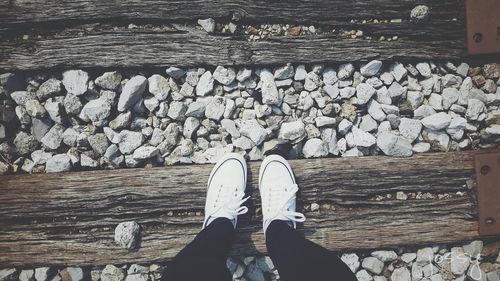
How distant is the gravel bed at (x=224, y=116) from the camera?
2.06 metres

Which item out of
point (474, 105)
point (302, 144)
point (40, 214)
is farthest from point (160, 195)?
point (474, 105)

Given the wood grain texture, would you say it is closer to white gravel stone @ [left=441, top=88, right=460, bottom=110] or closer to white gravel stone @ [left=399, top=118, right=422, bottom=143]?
white gravel stone @ [left=399, top=118, right=422, bottom=143]

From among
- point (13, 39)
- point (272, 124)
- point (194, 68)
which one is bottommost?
point (272, 124)

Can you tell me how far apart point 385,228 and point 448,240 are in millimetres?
353

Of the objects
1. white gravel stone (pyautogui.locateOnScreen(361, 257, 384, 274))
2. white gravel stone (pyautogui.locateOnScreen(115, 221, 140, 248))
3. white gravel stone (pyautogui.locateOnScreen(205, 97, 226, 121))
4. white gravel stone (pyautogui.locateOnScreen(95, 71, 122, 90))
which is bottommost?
white gravel stone (pyautogui.locateOnScreen(361, 257, 384, 274))

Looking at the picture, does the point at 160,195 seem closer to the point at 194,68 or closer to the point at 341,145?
the point at 194,68

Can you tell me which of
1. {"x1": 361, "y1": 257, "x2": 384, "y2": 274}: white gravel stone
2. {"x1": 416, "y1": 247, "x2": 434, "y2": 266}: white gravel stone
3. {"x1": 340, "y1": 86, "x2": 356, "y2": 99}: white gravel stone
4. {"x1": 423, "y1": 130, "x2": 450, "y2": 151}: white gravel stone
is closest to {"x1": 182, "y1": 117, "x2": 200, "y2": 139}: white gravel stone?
{"x1": 340, "y1": 86, "x2": 356, "y2": 99}: white gravel stone

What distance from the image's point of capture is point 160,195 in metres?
2.04

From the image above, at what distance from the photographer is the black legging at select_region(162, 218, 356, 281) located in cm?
168

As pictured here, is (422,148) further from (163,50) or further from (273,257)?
(163,50)

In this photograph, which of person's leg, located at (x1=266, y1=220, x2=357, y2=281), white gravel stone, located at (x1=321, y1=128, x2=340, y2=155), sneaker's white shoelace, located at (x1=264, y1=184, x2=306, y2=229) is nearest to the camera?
person's leg, located at (x1=266, y1=220, x2=357, y2=281)

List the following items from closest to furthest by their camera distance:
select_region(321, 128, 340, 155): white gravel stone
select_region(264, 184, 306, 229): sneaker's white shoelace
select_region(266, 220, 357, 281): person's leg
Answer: select_region(266, 220, 357, 281): person's leg → select_region(264, 184, 306, 229): sneaker's white shoelace → select_region(321, 128, 340, 155): white gravel stone

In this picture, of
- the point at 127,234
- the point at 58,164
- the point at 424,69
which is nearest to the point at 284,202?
the point at 127,234

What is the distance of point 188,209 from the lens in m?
2.07
